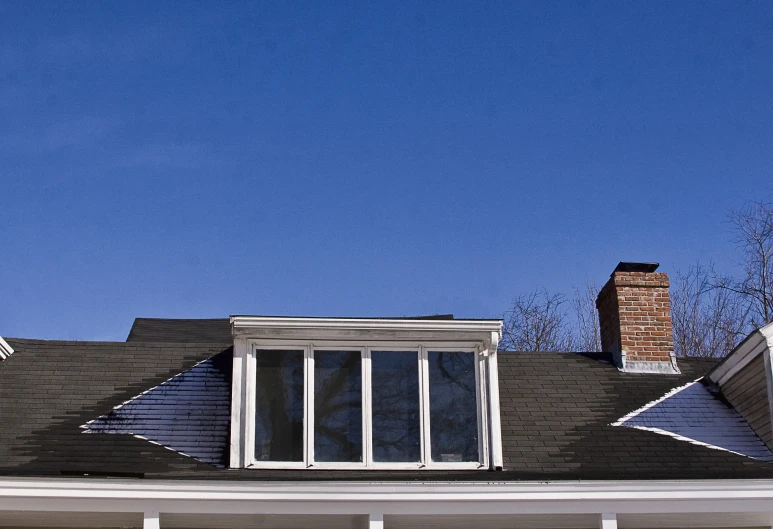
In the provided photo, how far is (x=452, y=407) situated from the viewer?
476 inches

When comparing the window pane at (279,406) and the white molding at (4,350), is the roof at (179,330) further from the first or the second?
the window pane at (279,406)

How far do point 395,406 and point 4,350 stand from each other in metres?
5.66

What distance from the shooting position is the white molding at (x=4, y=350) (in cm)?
1348

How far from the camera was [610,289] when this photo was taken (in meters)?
15.2

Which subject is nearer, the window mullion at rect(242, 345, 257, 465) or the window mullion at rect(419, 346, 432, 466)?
the window mullion at rect(242, 345, 257, 465)

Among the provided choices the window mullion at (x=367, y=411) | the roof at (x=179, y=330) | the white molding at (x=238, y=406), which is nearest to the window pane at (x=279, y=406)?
the white molding at (x=238, y=406)

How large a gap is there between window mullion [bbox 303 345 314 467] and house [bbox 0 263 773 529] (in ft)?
0.08

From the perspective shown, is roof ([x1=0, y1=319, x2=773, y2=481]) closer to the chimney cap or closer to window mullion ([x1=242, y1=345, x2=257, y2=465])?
window mullion ([x1=242, y1=345, x2=257, y2=465])

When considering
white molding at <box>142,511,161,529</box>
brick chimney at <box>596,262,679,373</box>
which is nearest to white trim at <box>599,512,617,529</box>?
brick chimney at <box>596,262,679,373</box>

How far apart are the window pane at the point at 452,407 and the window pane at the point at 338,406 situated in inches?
36.3

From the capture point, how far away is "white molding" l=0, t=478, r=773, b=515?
10.3 metres

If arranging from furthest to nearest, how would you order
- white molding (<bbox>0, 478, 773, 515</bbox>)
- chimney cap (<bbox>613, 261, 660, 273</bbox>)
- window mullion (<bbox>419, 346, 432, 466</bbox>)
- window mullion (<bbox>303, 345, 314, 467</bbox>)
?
chimney cap (<bbox>613, 261, 660, 273</bbox>) → window mullion (<bbox>419, 346, 432, 466</bbox>) → window mullion (<bbox>303, 345, 314, 467</bbox>) → white molding (<bbox>0, 478, 773, 515</bbox>)

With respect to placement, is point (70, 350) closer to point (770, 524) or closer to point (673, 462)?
point (673, 462)

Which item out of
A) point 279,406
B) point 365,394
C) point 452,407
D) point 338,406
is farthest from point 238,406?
point 452,407
